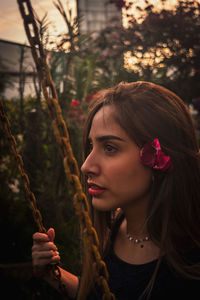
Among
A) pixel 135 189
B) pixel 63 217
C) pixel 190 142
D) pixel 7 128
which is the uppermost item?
pixel 7 128

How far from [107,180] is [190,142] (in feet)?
1.35

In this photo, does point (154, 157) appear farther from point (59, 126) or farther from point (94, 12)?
point (94, 12)

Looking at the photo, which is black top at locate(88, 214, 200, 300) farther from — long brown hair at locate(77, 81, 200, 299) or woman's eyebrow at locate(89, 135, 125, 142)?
woman's eyebrow at locate(89, 135, 125, 142)

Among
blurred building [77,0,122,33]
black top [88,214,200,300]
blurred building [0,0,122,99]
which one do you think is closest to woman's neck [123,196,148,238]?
black top [88,214,200,300]

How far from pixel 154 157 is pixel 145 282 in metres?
0.51

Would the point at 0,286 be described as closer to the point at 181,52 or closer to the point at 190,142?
the point at 190,142

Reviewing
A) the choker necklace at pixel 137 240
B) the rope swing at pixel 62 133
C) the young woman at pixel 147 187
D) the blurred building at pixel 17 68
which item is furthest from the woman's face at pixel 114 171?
the blurred building at pixel 17 68

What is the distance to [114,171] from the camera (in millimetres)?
1415

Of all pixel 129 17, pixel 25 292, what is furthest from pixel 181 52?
→ pixel 25 292

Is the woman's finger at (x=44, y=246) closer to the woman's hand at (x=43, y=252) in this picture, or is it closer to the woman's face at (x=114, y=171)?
the woman's hand at (x=43, y=252)

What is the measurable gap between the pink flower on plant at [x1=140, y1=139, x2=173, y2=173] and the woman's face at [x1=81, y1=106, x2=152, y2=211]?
0.02 metres

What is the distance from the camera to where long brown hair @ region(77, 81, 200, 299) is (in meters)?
1.47

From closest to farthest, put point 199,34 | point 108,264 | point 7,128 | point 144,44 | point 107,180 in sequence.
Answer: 1. point 7,128
2. point 107,180
3. point 108,264
4. point 144,44
5. point 199,34

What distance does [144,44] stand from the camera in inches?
187
